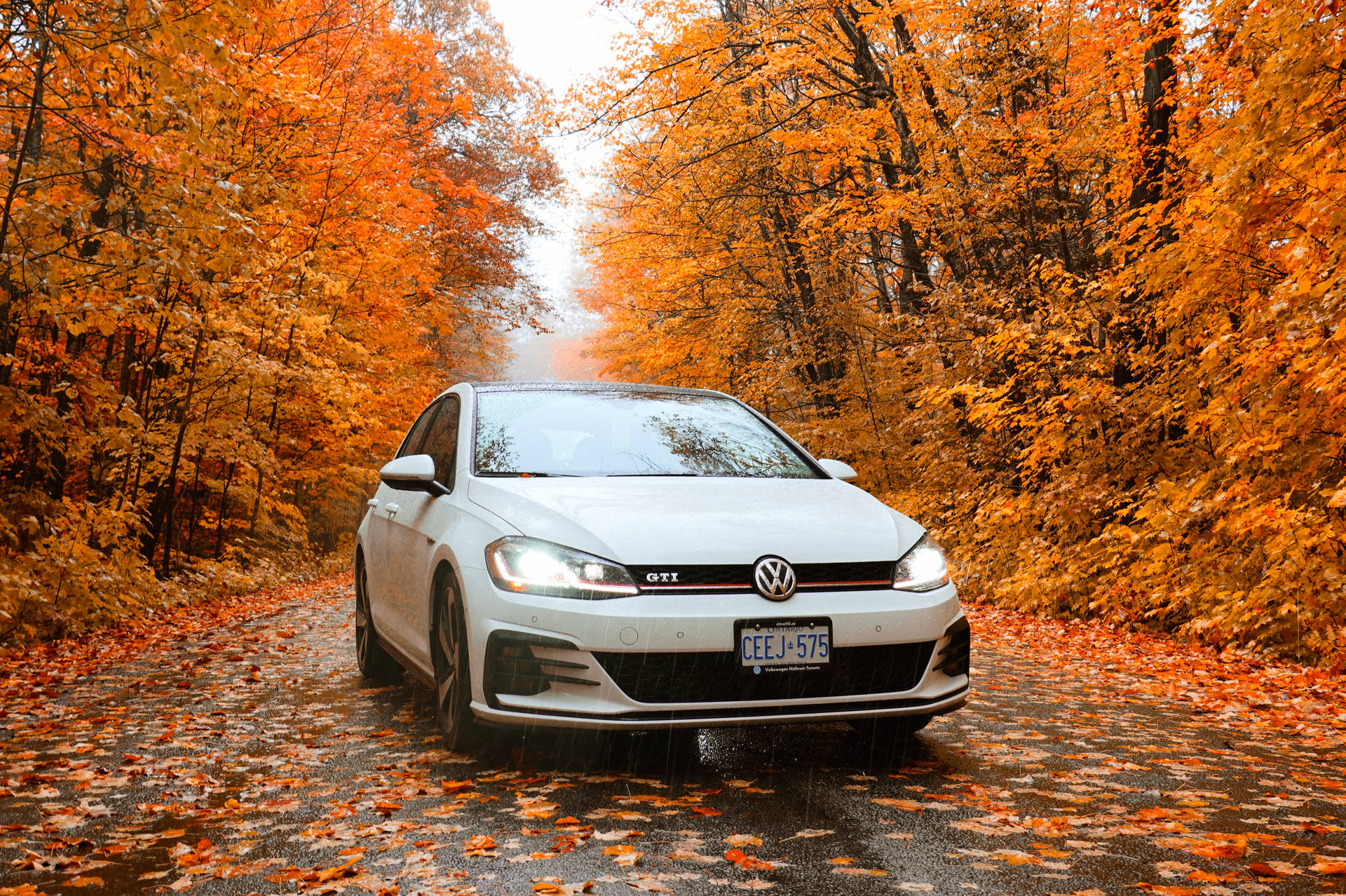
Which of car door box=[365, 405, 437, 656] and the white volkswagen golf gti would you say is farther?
car door box=[365, 405, 437, 656]

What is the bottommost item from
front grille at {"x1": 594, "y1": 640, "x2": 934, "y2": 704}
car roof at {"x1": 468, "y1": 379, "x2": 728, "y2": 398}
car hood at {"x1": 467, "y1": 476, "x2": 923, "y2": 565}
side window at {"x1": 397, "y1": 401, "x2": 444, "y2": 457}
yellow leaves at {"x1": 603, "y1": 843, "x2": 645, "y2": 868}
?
yellow leaves at {"x1": 603, "y1": 843, "x2": 645, "y2": 868}

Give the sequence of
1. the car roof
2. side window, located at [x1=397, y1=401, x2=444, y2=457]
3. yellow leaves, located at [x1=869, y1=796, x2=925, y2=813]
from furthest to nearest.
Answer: side window, located at [x1=397, y1=401, x2=444, y2=457] → the car roof → yellow leaves, located at [x1=869, y1=796, x2=925, y2=813]

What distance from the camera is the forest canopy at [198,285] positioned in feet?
29.2

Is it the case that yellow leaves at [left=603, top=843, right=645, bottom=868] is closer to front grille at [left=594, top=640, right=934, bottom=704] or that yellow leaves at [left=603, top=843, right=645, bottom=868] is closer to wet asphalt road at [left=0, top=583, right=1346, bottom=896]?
wet asphalt road at [left=0, top=583, right=1346, bottom=896]

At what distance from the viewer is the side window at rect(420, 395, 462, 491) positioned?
18.2ft

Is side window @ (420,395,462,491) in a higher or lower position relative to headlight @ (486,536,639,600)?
higher

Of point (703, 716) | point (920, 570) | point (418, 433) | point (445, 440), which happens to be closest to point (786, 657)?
point (703, 716)

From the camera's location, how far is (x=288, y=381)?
14945mm

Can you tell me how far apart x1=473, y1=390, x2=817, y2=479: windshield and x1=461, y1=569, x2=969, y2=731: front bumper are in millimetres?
1038

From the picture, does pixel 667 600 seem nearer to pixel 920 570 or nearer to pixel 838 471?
pixel 920 570

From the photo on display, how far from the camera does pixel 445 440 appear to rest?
598 centimetres

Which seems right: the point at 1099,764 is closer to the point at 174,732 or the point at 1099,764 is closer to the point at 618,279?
the point at 174,732

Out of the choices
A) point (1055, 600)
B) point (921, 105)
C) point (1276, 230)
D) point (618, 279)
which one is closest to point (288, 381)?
point (921, 105)

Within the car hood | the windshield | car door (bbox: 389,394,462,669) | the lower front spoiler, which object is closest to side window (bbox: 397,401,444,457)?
car door (bbox: 389,394,462,669)
